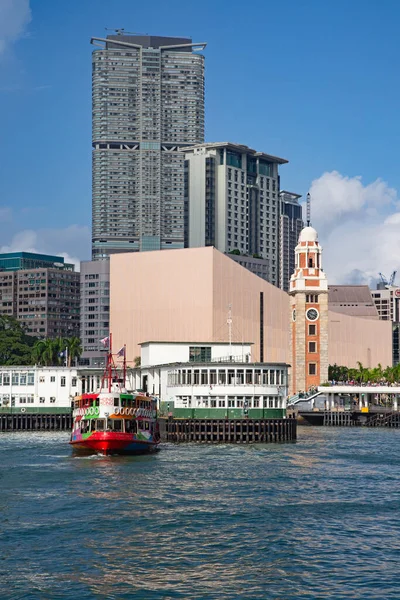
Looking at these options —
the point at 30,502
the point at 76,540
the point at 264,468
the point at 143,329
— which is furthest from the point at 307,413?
the point at 76,540

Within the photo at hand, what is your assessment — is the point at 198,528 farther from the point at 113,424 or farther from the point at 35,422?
the point at 35,422

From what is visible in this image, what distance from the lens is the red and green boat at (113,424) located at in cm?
9462

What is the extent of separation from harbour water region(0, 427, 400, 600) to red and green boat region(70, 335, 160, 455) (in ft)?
11.7

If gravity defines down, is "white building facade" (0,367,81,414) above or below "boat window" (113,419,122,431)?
above

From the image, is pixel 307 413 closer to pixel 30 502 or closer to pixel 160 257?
pixel 160 257

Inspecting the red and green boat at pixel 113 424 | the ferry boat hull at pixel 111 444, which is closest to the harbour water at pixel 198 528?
the ferry boat hull at pixel 111 444

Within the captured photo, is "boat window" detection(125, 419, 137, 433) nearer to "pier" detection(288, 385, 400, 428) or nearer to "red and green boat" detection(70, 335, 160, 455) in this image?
"red and green boat" detection(70, 335, 160, 455)

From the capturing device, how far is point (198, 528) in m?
55.3

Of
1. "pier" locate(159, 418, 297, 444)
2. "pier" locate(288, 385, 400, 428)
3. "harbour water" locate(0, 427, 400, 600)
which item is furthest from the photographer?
"pier" locate(288, 385, 400, 428)

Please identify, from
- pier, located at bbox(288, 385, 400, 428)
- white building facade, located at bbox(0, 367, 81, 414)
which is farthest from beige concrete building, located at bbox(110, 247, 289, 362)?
white building facade, located at bbox(0, 367, 81, 414)

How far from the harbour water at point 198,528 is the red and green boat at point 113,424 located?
11.7 feet

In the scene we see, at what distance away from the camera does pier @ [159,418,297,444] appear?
370 ft

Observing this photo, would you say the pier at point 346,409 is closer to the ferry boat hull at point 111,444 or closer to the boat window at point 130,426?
the ferry boat hull at point 111,444

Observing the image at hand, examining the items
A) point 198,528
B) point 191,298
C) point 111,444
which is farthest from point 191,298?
point 198,528
